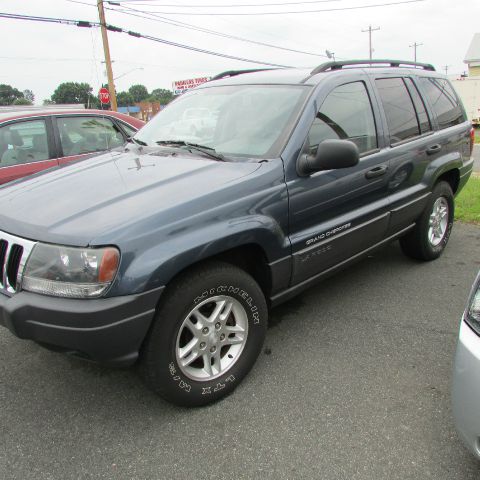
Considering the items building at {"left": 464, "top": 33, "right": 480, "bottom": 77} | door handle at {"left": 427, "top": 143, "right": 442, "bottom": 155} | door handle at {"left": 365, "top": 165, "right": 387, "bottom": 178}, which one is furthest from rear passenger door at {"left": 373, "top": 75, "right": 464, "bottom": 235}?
building at {"left": 464, "top": 33, "right": 480, "bottom": 77}

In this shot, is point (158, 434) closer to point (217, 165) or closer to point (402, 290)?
point (217, 165)

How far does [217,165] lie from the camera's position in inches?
106

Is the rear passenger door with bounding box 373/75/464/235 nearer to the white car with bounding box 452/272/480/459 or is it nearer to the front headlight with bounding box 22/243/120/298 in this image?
the white car with bounding box 452/272/480/459

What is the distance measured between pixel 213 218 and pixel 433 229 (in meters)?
2.90

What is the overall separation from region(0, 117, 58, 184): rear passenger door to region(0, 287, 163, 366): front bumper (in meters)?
3.37

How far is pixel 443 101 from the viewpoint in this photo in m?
4.38

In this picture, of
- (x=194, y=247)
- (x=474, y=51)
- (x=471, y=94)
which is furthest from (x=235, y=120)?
(x=474, y=51)

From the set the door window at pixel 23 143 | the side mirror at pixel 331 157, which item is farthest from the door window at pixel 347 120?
the door window at pixel 23 143

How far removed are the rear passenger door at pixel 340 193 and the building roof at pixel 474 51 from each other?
56948 millimetres

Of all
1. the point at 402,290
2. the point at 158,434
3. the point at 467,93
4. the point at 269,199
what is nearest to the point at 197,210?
the point at 269,199

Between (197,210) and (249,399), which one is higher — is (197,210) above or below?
above

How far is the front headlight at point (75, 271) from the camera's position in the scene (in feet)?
6.50

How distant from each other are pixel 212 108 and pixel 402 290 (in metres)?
2.18

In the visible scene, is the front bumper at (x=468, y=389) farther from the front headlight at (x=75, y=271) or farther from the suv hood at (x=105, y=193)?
the front headlight at (x=75, y=271)
